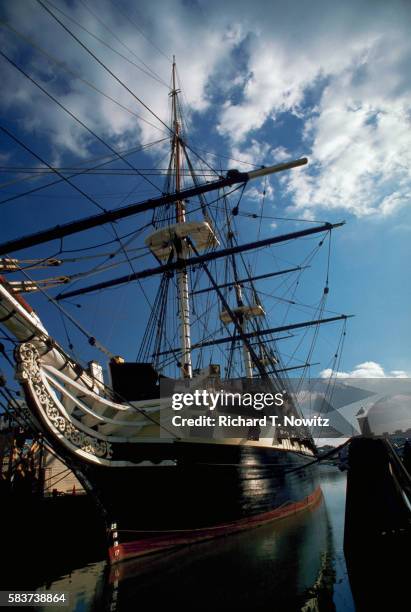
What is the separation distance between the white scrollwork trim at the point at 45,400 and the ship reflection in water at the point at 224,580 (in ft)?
8.76

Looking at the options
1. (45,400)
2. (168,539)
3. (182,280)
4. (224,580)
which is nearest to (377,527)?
(224,580)

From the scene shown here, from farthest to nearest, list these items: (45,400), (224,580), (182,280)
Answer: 1. (182,280)
2. (224,580)
3. (45,400)

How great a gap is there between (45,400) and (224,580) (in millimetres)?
5505

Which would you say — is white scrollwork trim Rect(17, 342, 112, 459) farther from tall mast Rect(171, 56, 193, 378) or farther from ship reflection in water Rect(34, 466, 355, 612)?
tall mast Rect(171, 56, 193, 378)

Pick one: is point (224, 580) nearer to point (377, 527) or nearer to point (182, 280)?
point (377, 527)

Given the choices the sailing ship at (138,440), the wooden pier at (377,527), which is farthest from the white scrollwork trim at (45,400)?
the wooden pier at (377,527)

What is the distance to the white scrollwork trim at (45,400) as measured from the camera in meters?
6.56

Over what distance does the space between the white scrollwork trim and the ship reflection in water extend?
2.67m

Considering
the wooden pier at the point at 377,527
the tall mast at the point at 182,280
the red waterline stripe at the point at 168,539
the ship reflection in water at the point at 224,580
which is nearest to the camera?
the ship reflection in water at the point at 224,580

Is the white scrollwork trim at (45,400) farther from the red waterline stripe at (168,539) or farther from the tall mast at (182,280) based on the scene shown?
the tall mast at (182,280)

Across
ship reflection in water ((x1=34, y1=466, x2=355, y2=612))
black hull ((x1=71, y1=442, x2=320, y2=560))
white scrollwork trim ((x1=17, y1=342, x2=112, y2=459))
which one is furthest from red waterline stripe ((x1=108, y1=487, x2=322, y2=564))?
white scrollwork trim ((x1=17, y1=342, x2=112, y2=459))

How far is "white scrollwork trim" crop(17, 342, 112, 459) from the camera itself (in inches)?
258

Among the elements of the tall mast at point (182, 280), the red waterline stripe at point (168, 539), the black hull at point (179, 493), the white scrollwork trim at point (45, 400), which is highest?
the tall mast at point (182, 280)

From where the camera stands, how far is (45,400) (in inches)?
272
